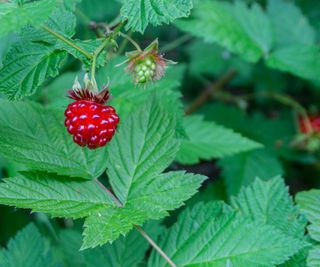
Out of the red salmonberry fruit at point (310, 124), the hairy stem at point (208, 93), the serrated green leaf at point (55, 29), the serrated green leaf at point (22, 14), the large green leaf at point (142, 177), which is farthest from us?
the hairy stem at point (208, 93)

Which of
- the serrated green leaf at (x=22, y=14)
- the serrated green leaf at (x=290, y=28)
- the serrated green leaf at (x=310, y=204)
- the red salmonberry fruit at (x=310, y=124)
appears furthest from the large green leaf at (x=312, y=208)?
the serrated green leaf at (x=290, y=28)

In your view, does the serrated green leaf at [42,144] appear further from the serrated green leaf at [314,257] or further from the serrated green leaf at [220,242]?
the serrated green leaf at [314,257]

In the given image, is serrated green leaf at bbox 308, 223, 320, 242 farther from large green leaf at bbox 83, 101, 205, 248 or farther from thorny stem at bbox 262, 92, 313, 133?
thorny stem at bbox 262, 92, 313, 133

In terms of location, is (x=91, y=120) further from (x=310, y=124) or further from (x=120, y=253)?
(x=310, y=124)

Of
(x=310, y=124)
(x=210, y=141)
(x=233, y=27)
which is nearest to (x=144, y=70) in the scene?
(x=210, y=141)

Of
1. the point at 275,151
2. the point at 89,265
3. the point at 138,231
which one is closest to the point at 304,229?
the point at 138,231

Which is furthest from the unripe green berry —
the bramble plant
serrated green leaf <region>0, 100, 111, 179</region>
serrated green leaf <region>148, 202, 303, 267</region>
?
serrated green leaf <region>148, 202, 303, 267</region>
